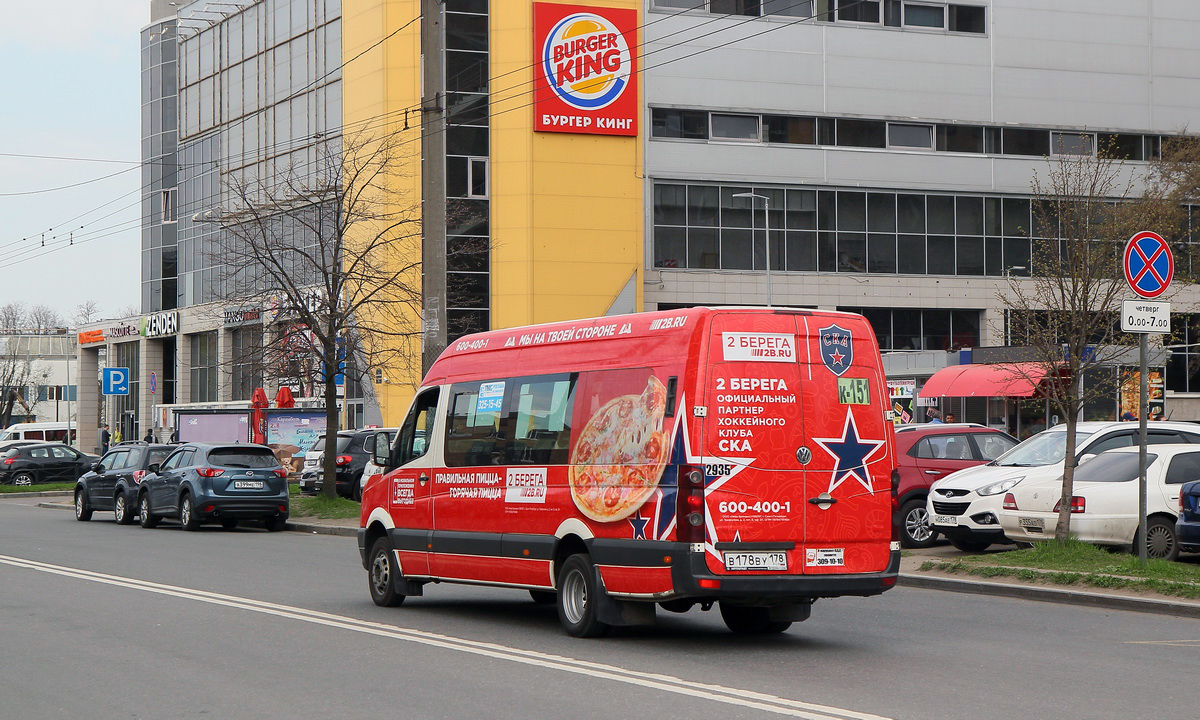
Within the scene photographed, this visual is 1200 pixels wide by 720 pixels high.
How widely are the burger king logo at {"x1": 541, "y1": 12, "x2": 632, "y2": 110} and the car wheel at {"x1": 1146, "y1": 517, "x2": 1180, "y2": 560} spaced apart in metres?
37.1

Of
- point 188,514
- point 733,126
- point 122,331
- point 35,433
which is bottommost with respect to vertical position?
point 188,514

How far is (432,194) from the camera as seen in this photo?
21.8m

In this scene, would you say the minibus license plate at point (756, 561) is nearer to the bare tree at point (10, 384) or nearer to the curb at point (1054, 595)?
the curb at point (1054, 595)

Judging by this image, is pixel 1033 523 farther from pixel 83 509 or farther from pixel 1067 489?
pixel 83 509

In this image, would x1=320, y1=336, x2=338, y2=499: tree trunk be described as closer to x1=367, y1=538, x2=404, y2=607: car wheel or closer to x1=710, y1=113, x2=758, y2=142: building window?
x1=367, y1=538, x2=404, y2=607: car wheel

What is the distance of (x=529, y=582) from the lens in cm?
1154

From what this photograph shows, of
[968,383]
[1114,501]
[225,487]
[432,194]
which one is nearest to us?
[1114,501]

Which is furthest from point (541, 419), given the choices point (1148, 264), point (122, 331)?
point (122, 331)

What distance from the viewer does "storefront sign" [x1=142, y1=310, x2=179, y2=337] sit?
65.4 metres

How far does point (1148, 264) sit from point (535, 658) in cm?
884

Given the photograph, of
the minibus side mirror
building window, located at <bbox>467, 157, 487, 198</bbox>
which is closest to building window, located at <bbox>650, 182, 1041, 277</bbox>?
building window, located at <bbox>467, 157, 487, 198</bbox>

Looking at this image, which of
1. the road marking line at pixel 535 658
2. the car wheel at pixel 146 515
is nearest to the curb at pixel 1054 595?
the road marking line at pixel 535 658

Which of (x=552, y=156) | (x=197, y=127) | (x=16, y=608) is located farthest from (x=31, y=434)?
(x=16, y=608)

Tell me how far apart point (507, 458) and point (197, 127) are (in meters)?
56.2
